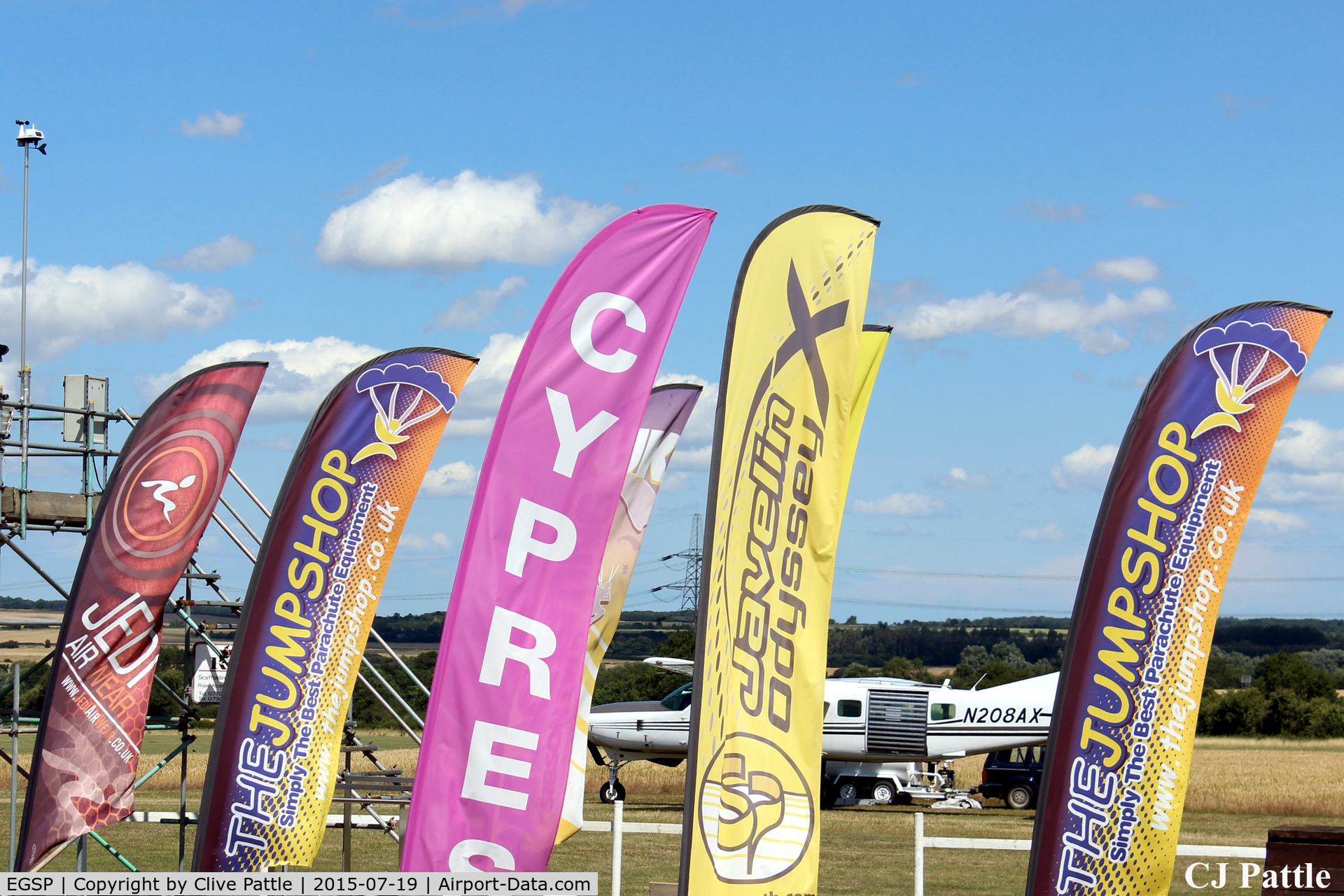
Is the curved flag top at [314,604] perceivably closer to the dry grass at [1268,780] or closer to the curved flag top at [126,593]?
the curved flag top at [126,593]

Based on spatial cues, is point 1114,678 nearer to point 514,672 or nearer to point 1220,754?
point 514,672

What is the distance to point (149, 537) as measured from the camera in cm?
1124

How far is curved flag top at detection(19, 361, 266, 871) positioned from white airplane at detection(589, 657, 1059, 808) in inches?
799

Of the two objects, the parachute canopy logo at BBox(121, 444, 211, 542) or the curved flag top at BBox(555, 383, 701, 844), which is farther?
the curved flag top at BBox(555, 383, 701, 844)

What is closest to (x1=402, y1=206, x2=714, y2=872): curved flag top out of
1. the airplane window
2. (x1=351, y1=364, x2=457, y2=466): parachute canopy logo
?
(x1=351, y1=364, x2=457, y2=466): parachute canopy logo

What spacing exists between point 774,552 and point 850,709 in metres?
25.0

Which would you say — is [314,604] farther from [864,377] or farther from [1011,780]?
[1011,780]

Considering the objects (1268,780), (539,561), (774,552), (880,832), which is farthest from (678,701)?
(539,561)

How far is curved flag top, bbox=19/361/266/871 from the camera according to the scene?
11.0 meters

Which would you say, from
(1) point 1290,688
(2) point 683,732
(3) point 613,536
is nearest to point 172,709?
(2) point 683,732

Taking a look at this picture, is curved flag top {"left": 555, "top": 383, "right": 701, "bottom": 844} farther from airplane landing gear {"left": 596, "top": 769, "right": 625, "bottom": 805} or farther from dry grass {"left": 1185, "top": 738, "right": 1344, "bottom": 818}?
airplane landing gear {"left": 596, "top": 769, "right": 625, "bottom": 805}

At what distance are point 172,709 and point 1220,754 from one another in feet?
179

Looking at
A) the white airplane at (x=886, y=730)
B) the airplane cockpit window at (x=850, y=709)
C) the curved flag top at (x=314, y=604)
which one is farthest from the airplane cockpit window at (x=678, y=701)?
the curved flag top at (x=314, y=604)

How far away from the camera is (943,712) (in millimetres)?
32750
